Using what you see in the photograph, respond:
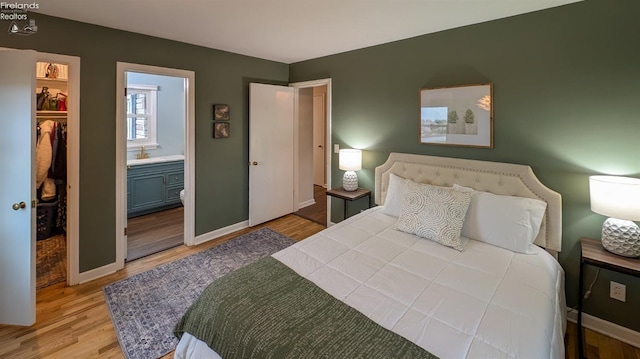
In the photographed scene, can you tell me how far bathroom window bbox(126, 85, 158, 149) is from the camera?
500 cm

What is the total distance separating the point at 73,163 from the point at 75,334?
58.4 inches

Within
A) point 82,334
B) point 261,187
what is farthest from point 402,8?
point 82,334

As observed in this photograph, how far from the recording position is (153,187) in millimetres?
4781

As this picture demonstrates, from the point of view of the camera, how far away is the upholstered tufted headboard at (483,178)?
7.68 ft

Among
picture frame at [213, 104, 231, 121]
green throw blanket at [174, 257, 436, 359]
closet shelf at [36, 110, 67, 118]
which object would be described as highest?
picture frame at [213, 104, 231, 121]

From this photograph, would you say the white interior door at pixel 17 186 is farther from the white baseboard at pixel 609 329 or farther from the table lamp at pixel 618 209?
the white baseboard at pixel 609 329

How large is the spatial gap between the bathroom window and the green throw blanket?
4387mm

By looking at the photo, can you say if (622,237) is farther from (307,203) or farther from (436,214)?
(307,203)

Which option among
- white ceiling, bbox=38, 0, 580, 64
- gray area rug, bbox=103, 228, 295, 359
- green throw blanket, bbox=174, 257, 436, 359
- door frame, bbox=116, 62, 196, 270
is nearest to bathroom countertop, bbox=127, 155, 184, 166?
door frame, bbox=116, 62, 196, 270

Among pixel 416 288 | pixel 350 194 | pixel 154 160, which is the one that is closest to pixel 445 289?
pixel 416 288

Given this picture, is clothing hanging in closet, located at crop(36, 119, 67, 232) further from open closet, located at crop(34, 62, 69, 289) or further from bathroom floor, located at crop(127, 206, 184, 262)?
bathroom floor, located at crop(127, 206, 184, 262)

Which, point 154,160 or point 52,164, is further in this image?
point 154,160

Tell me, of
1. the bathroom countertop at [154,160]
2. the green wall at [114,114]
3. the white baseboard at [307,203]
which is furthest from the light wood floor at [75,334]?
the white baseboard at [307,203]

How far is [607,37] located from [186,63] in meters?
3.88
